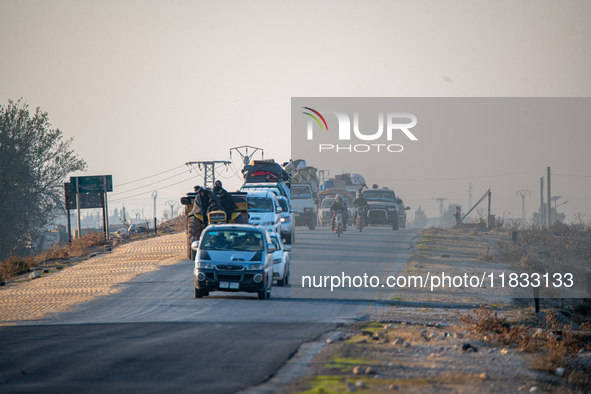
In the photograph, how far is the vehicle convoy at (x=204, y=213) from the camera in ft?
63.6

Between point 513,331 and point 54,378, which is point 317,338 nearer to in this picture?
point 513,331

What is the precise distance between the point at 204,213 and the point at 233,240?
534 centimetres

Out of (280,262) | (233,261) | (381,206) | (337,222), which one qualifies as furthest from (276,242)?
(381,206)

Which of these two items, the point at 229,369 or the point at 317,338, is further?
the point at 317,338

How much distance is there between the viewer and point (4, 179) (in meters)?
51.5

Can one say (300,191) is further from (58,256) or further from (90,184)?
(58,256)

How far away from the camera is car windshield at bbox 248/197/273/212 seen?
75.5ft

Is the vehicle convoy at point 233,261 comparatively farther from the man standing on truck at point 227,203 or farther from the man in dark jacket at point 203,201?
the man standing on truck at point 227,203

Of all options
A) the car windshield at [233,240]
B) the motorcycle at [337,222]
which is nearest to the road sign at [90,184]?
the motorcycle at [337,222]

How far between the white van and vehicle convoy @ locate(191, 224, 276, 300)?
7.35 metres

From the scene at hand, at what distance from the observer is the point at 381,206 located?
36000mm

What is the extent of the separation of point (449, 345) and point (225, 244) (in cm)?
700

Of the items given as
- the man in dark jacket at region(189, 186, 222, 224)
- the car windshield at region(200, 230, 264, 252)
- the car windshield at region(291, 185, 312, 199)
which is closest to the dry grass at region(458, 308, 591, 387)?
the car windshield at region(200, 230, 264, 252)

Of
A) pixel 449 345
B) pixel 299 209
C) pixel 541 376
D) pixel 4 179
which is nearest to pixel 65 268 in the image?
pixel 299 209
